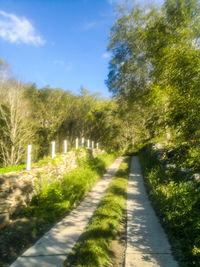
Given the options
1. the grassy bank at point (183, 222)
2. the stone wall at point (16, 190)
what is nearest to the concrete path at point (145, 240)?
the grassy bank at point (183, 222)

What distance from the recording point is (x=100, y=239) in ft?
12.3

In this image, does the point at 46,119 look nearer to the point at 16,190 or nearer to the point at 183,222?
the point at 16,190

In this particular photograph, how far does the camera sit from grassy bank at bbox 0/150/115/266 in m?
3.61

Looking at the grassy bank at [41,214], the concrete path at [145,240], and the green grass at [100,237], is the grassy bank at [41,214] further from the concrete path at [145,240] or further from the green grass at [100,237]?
the concrete path at [145,240]

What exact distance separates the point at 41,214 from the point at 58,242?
135 centimetres

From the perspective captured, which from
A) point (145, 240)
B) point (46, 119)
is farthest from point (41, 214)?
point (46, 119)

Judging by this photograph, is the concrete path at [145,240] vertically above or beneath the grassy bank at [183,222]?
beneath

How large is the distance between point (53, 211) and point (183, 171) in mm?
4228

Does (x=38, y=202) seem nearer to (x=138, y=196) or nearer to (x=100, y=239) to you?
(x=100, y=239)

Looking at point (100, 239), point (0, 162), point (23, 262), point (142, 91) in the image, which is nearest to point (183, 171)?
point (100, 239)

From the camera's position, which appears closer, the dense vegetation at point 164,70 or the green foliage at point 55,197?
the dense vegetation at point 164,70

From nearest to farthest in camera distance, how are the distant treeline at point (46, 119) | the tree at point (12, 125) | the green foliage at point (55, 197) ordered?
the green foliage at point (55, 197) → the tree at point (12, 125) → the distant treeline at point (46, 119)

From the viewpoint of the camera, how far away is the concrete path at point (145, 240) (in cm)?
309

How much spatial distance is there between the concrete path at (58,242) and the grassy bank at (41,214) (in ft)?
0.65
